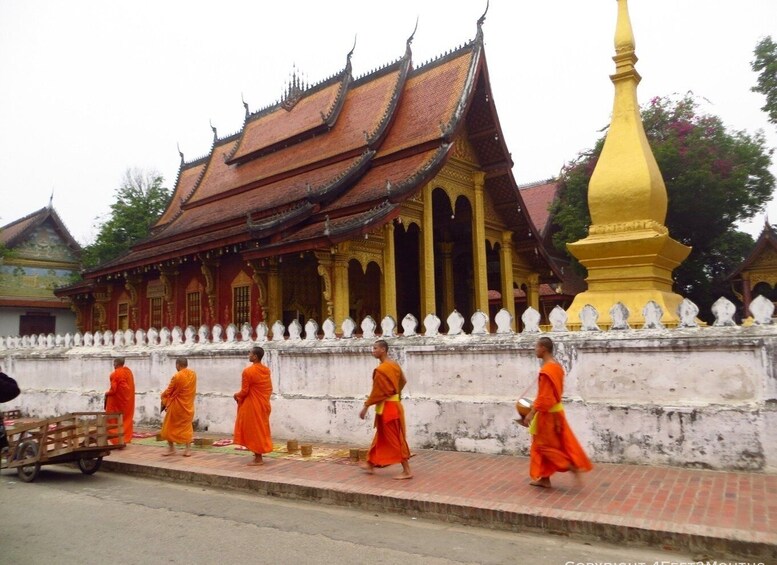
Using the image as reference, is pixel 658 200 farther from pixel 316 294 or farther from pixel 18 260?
pixel 18 260

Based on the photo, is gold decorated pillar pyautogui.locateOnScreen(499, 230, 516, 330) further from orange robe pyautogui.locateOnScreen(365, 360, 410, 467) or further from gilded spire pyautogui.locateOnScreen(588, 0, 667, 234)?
orange robe pyautogui.locateOnScreen(365, 360, 410, 467)

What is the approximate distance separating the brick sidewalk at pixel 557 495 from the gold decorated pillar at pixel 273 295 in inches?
235

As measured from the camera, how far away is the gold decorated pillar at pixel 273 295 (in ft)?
43.8

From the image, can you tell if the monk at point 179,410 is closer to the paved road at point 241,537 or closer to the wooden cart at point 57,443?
the wooden cart at point 57,443

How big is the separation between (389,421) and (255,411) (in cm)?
207

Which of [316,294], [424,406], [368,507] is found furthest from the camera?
[316,294]

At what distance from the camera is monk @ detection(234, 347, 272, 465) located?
7484mm

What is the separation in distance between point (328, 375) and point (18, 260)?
24.1 metres

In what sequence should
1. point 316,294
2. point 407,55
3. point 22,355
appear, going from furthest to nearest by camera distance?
point 407,55 < point 316,294 < point 22,355

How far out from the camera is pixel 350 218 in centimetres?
1233

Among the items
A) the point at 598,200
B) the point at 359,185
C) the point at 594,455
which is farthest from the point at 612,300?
the point at 359,185

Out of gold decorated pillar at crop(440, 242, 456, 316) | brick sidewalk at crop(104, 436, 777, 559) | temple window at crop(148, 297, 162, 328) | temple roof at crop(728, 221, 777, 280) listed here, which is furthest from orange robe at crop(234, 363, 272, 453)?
temple roof at crop(728, 221, 777, 280)

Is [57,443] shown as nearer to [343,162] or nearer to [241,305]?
[241,305]

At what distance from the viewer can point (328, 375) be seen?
8664mm
